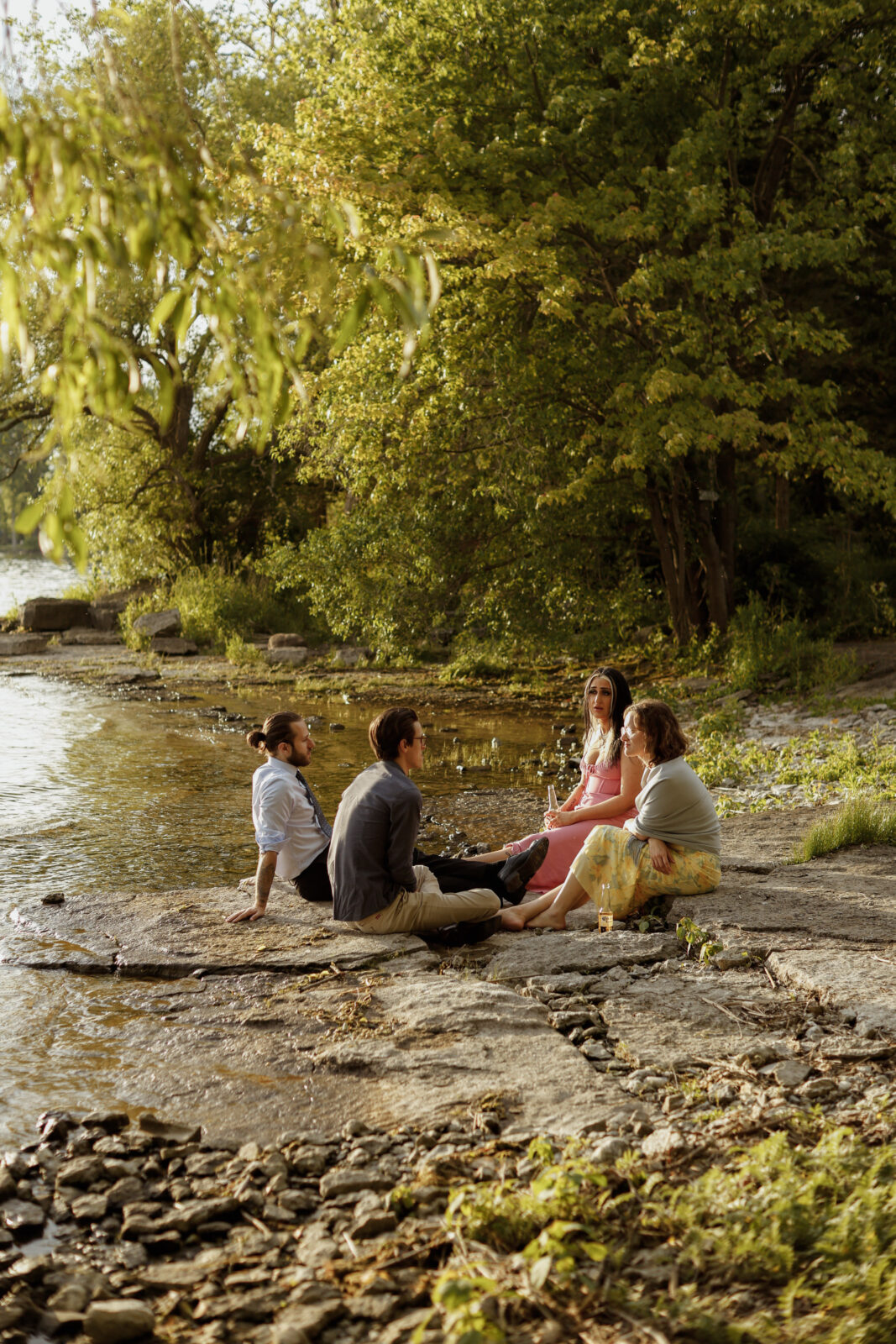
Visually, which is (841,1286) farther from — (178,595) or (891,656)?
(178,595)

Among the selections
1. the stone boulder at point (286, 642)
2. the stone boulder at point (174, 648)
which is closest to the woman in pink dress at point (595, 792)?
the stone boulder at point (286, 642)

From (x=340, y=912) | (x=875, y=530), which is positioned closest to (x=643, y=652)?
(x=875, y=530)

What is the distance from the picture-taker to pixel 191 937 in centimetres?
610

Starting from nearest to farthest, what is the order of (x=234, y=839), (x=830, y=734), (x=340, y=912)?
1. (x=340, y=912)
2. (x=234, y=839)
3. (x=830, y=734)

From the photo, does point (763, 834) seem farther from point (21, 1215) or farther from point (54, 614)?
point (54, 614)

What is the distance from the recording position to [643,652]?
59.4 feet

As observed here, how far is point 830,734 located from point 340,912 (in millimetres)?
7216

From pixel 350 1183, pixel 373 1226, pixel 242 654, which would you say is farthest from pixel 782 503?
pixel 373 1226

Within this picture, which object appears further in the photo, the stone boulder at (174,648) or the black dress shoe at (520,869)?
the stone boulder at (174,648)

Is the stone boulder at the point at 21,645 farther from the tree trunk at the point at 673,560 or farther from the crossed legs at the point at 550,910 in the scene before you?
the crossed legs at the point at 550,910

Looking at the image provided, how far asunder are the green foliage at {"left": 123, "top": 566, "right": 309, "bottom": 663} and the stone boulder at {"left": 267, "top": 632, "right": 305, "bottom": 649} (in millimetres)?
636

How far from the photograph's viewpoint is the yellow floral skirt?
20.6 ft

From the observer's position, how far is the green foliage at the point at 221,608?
2377 centimetres

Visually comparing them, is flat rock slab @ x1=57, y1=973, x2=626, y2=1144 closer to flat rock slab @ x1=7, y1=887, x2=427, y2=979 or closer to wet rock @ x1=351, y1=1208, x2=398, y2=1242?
flat rock slab @ x1=7, y1=887, x2=427, y2=979
